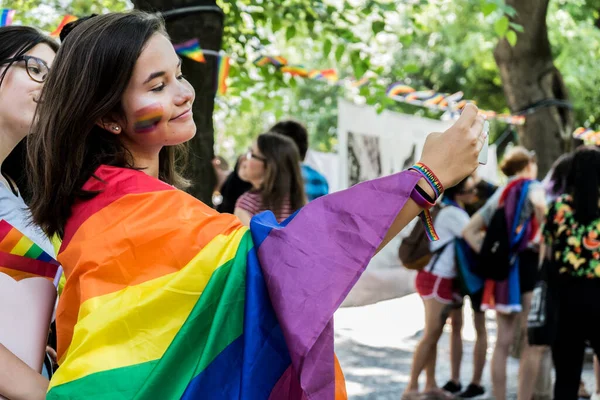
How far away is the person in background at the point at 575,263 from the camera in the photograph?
4.87m

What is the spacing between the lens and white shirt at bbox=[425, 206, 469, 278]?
6.05 m

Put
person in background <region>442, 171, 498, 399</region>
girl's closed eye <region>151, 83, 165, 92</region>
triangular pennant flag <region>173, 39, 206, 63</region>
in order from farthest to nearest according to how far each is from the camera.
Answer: person in background <region>442, 171, 498, 399</region> → triangular pennant flag <region>173, 39, 206, 63</region> → girl's closed eye <region>151, 83, 165, 92</region>

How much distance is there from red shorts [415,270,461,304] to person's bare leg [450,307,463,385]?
0.33m

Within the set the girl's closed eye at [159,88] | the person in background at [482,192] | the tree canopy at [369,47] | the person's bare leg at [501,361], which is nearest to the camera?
the girl's closed eye at [159,88]

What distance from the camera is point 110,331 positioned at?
1.58 meters

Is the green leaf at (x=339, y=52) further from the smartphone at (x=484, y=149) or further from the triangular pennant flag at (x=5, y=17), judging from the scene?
the smartphone at (x=484, y=149)

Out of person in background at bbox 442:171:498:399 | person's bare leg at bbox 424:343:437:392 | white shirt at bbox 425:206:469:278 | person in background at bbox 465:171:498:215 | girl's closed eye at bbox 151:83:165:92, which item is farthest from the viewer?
person in background at bbox 465:171:498:215

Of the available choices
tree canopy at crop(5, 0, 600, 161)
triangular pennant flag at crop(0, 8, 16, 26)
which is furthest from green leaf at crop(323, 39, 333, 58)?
triangular pennant flag at crop(0, 8, 16, 26)

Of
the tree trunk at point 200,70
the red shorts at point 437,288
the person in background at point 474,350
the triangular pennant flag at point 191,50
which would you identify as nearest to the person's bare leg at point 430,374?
the person in background at point 474,350

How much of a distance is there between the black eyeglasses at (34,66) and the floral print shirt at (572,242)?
356cm

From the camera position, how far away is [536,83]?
895 centimetres

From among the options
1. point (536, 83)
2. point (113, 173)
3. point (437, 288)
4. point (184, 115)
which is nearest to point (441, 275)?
point (437, 288)

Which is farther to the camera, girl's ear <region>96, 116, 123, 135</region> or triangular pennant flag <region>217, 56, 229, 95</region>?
triangular pennant flag <region>217, 56, 229, 95</region>

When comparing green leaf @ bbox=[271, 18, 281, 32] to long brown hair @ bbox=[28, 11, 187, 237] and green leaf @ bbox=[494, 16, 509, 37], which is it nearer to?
green leaf @ bbox=[494, 16, 509, 37]
